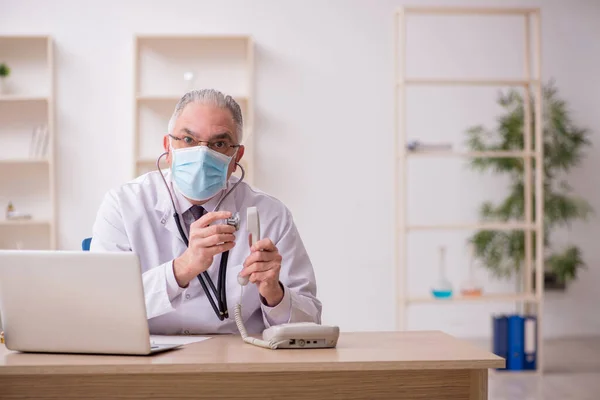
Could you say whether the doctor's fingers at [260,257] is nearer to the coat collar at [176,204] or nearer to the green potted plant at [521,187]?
the coat collar at [176,204]

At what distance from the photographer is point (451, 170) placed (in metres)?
5.84

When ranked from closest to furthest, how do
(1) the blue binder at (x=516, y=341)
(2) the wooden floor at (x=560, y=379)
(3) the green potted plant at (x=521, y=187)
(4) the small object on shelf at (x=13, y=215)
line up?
(2) the wooden floor at (x=560, y=379) < (1) the blue binder at (x=516, y=341) < (4) the small object on shelf at (x=13, y=215) < (3) the green potted plant at (x=521, y=187)

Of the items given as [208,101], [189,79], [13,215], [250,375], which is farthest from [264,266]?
[13,215]

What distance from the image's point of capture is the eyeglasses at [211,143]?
7.59ft

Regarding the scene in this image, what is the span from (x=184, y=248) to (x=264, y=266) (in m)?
0.39

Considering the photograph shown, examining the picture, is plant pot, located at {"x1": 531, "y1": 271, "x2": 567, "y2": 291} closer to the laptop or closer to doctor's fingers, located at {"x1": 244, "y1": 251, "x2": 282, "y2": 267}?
doctor's fingers, located at {"x1": 244, "y1": 251, "x2": 282, "y2": 267}

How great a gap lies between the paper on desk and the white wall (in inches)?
138

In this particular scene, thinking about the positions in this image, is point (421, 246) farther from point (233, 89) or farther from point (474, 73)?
point (233, 89)

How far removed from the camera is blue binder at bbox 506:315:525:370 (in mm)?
4934

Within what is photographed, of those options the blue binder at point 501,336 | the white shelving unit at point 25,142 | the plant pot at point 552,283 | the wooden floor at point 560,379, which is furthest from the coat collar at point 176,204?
the plant pot at point 552,283

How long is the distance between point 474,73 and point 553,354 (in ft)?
6.82

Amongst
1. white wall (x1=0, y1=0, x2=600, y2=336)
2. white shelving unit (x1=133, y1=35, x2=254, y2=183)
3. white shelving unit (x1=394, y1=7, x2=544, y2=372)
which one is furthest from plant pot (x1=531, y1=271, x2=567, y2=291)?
white shelving unit (x1=133, y1=35, x2=254, y2=183)

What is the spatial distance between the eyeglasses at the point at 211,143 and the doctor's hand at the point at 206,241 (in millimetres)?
406

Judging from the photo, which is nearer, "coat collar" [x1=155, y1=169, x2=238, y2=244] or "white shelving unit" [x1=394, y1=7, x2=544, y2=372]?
"coat collar" [x1=155, y1=169, x2=238, y2=244]
